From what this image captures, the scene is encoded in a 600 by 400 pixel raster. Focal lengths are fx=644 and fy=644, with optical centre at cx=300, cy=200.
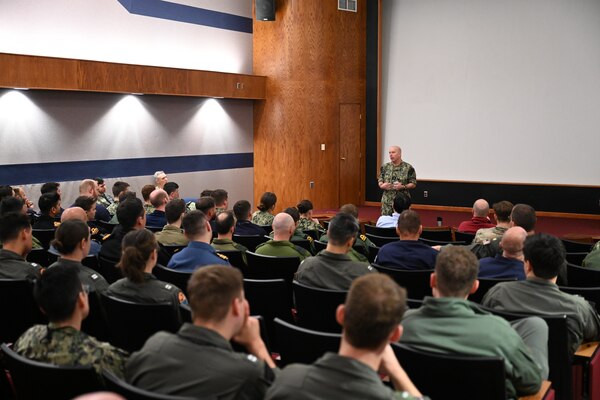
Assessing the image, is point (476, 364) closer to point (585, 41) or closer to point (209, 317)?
point (209, 317)

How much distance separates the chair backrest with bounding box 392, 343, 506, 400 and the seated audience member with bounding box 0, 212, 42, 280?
→ 2477mm

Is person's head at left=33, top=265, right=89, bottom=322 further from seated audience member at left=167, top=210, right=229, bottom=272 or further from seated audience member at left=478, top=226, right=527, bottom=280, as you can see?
seated audience member at left=478, top=226, right=527, bottom=280

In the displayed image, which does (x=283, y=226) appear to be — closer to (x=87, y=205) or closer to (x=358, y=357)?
(x=87, y=205)

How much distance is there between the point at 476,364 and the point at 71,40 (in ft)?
29.4

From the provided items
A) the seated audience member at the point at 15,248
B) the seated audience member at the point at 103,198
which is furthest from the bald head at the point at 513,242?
the seated audience member at the point at 103,198

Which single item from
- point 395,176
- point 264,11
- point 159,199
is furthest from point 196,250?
point 264,11

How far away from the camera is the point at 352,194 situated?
13.4 meters

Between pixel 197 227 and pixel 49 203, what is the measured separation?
2.54 metres

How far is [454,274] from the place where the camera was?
2.68 meters

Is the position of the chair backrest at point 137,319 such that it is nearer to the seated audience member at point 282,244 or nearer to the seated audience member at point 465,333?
the seated audience member at point 465,333

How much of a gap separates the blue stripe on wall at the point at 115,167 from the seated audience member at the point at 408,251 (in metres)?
6.37

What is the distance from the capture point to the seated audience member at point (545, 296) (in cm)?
322

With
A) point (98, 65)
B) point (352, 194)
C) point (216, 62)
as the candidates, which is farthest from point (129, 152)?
point (352, 194)

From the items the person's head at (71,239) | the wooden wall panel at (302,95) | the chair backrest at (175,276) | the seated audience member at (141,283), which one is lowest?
the chair backrest at (175,276)
